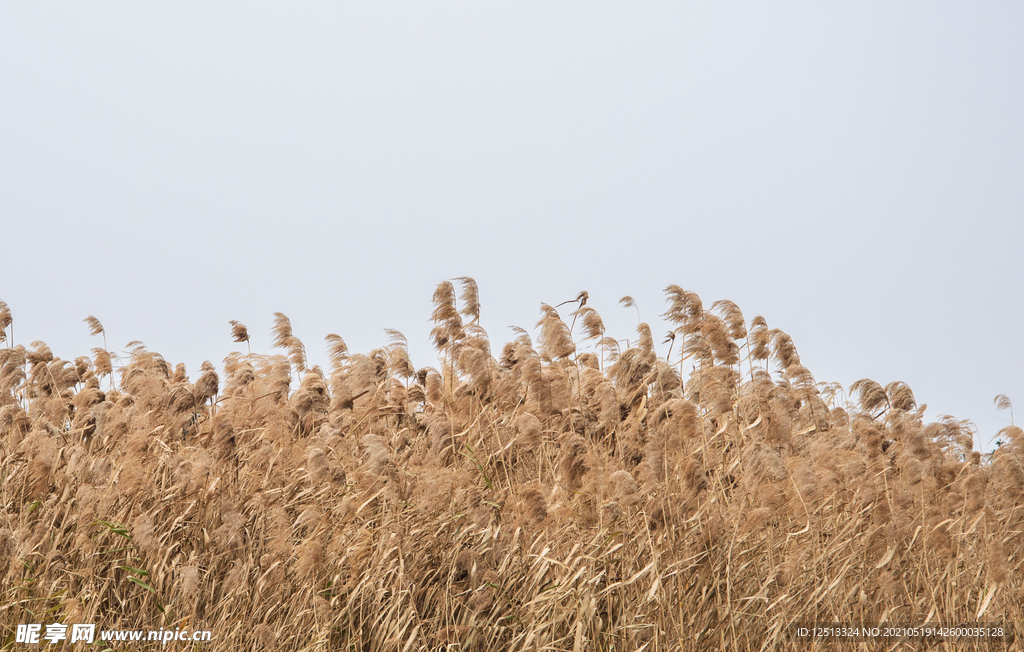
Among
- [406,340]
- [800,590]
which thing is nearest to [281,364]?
[406,340]

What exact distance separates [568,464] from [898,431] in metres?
5.57

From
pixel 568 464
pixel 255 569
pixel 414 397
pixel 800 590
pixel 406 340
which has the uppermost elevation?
pixel 406 340

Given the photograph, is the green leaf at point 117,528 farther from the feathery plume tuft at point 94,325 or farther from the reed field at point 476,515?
the feathery plume tuft at point 94,325

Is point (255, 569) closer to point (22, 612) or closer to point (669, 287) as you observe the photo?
point (22, 612)

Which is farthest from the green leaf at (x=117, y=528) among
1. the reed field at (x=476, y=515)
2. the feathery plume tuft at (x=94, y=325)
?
the feathery plume tuft at (x=94, y=325)

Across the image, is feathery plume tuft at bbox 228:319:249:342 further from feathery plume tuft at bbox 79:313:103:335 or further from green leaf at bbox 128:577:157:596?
green leaf at bbox 128:577:157:596

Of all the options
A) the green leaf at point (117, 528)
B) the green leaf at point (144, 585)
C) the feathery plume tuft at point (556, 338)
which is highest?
the feathery plume tuft at point (556, 338)

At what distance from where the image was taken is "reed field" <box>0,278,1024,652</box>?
14.8ft

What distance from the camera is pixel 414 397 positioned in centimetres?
706

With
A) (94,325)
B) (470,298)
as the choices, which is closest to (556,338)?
(470,298)

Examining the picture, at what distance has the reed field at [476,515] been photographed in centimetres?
452

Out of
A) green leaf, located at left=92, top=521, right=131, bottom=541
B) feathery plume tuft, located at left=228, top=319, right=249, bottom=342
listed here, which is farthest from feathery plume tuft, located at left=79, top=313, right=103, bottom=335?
green leaf, located at left=92, top=521, right=131, bottom=541

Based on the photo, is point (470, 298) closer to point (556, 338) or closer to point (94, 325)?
point (556, 338)

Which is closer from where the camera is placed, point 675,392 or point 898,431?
point 675,392
